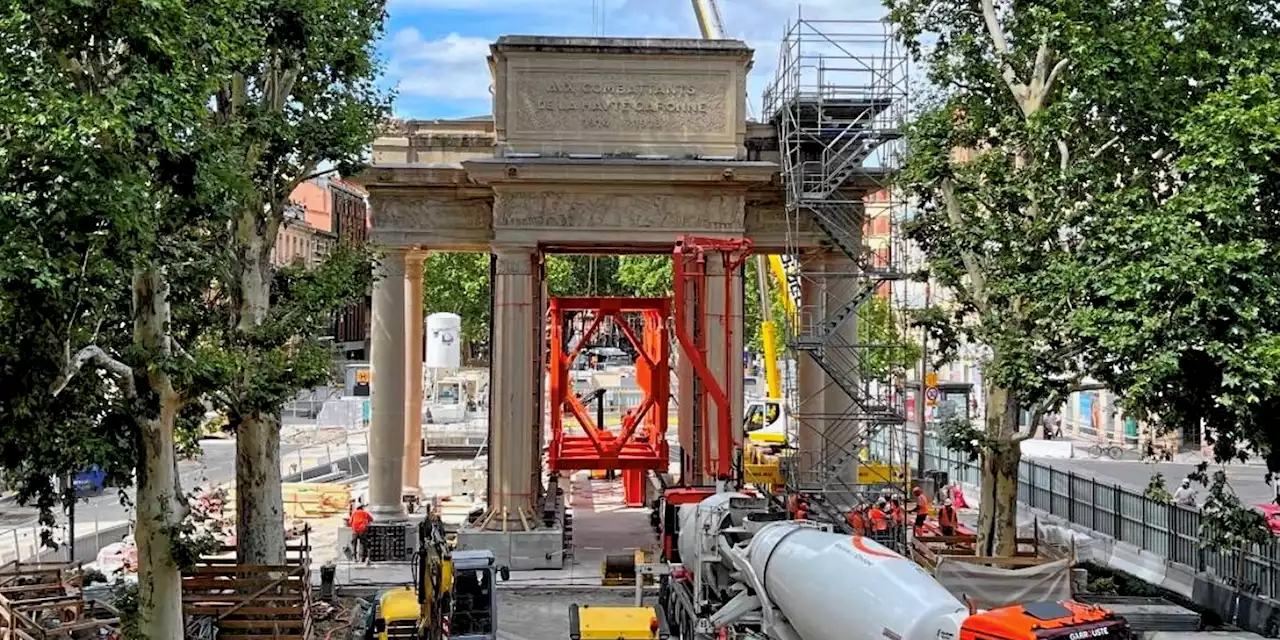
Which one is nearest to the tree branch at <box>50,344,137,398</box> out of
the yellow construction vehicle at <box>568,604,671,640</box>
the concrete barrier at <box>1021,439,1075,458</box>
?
the yellow construction vehicle at <box>568,604,671,640</box>

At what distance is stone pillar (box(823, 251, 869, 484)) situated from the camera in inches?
1086

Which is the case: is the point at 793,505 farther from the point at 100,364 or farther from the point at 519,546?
the point at 100,364

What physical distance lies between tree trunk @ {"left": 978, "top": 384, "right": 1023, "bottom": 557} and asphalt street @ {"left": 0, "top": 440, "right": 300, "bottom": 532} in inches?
626

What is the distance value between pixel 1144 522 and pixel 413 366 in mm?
17867

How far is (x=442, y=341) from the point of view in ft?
192

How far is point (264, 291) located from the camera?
64.1 feet

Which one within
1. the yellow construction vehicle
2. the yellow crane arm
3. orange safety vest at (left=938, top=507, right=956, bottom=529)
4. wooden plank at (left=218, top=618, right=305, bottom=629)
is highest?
the yellow crane arm

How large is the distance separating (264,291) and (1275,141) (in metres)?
14.6

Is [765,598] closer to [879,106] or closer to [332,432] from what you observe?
[879,106]

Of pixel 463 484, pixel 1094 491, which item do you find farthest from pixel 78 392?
pixel 463 484

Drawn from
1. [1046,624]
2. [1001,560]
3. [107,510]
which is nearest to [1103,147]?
[1001,560]

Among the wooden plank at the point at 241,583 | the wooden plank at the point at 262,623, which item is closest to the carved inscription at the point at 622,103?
the wooden plank at the point at 241,583

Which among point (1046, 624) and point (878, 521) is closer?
point (1046, 624)

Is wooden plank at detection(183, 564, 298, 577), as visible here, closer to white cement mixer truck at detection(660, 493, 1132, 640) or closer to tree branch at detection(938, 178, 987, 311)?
white cement mixer truck at detection(660, 493, 1132, 640)
